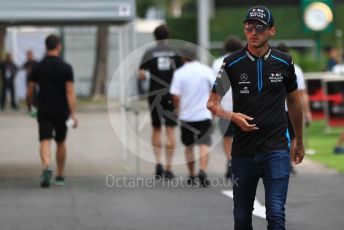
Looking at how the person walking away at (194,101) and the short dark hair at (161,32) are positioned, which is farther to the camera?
the short dark hair at (161,32)

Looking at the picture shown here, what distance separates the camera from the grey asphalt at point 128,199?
10.0 metres

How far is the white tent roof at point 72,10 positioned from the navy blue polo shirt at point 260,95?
21.2 feet

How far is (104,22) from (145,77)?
43.0 inches

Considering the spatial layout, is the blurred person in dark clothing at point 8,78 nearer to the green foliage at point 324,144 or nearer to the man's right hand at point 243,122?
the green foliage at point 324,144

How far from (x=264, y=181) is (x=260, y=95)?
629mm

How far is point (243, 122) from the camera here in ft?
23.3

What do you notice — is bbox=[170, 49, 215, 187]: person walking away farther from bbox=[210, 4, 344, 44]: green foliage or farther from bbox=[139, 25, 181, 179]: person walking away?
bbox=[210, 4, 344, 44]: green foliage

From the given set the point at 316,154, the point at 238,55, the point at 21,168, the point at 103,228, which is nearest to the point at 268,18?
the point at 238,55

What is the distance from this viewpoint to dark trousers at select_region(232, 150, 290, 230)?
714 centimetres

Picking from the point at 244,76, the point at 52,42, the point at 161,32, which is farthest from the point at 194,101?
the point at 244,76

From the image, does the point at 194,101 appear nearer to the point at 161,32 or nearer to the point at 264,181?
the point at 161,32

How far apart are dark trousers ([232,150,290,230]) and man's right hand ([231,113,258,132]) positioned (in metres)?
0.22

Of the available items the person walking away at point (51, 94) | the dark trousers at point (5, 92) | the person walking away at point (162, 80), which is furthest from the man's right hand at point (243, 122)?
the dark trousers at point (5, 92)

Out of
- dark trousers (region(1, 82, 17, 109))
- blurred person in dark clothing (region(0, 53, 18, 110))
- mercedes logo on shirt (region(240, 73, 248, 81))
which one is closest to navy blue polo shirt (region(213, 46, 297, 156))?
mercedes logo on shirt (region(240, 73, 248, 81))
